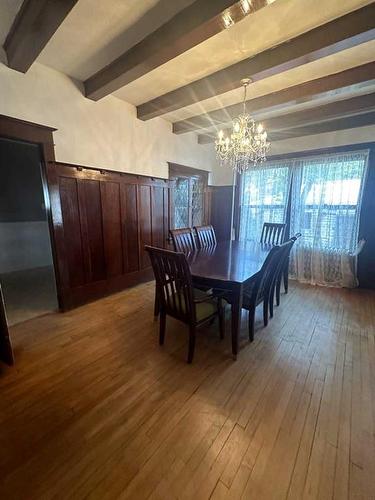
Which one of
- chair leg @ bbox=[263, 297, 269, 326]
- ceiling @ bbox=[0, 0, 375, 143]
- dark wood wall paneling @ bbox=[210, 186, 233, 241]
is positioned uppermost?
ceiling @ bbox=[0, 0, 375, 143]

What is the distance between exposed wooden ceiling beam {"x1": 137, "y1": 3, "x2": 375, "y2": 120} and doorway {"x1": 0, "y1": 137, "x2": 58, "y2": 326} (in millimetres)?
2757

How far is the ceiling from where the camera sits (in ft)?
5.20

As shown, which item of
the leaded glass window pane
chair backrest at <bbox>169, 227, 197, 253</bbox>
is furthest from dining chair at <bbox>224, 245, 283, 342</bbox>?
the leaded glass window pane

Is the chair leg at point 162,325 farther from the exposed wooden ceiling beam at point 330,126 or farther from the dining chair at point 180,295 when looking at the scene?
the exposed wooden ceiling beam at point 330,126

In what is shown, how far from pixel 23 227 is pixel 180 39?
14.7 ft

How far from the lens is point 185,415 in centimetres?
142

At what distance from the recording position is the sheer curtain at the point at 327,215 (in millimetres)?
3523

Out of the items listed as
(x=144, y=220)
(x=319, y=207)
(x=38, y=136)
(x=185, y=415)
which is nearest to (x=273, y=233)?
(x=319, y=207)

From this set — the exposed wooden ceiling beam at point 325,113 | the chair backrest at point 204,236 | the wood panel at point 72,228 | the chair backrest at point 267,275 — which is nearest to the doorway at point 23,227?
the wood panel at point 72,228

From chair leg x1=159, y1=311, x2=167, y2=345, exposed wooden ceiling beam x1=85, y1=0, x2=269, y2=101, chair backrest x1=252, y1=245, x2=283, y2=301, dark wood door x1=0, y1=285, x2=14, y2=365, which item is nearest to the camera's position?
exposed wooden ceiling beam x1=85, y1=0, x2=269, y2=101

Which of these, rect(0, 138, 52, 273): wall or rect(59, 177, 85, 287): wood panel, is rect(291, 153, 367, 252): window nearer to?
rect(59, 177, 85, 287): wood panel

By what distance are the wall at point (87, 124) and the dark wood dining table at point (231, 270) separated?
1.82 meters

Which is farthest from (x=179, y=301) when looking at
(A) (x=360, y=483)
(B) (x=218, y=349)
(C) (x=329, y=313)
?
(C) (x=329, y=313)

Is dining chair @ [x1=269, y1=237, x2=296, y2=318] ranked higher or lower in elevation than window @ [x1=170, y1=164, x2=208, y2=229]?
lower
